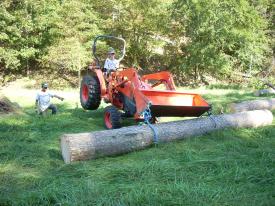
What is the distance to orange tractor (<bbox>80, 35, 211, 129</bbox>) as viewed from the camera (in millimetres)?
7713

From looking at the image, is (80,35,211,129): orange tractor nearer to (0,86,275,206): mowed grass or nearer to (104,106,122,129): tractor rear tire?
(104,106,122,129): tractor rear tire

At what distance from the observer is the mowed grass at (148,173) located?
183 inches

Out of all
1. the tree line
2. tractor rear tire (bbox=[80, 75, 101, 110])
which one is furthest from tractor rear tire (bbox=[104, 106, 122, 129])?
the tree line

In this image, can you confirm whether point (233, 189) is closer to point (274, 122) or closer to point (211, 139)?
point (211, 139)

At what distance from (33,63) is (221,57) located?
1226 centimetres

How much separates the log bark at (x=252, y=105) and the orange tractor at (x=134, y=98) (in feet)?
8.79

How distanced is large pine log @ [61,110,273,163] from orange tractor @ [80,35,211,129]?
0.29 meters

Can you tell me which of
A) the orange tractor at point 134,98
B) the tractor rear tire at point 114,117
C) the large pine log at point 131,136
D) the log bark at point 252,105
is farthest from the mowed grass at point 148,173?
the log bark at point 252,105

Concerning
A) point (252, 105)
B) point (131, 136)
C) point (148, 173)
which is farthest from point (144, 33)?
point (148, 173)

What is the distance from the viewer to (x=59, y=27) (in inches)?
974

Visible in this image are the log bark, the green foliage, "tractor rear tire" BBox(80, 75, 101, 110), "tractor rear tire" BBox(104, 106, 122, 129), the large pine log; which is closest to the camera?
the large pine log

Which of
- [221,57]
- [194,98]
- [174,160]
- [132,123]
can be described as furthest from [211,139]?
[221,57]

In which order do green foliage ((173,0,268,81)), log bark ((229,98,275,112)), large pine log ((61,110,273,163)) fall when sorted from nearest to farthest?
large pine log ((61,110,273,163)), log bark ((229,98,275,112)), green foliage ((173,0,268,81))

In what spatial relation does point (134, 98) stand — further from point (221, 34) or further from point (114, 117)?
point (221, 34)
